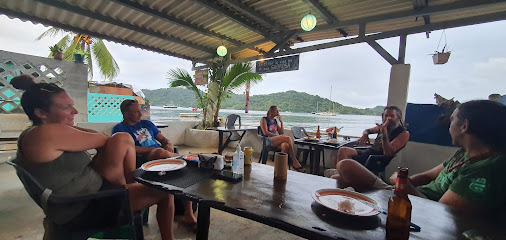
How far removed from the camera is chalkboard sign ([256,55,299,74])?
4633 millimetres

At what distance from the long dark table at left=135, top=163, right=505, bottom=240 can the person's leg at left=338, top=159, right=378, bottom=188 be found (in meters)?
0.12

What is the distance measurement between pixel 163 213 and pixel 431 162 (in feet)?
11.6

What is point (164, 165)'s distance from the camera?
1.47m

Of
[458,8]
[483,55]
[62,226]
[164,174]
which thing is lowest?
[62,226]

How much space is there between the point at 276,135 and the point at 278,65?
1851 millimetres

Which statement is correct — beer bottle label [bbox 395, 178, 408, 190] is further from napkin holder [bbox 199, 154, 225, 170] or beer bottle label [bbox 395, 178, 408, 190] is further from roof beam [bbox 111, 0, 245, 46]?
roof beam [bbox 111, 0, 245, 46]

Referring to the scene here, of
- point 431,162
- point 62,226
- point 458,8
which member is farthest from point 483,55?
point 62,226

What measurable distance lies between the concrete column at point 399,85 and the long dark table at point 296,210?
294 centimetres

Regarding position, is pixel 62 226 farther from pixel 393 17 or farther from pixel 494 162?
pixel 393 17

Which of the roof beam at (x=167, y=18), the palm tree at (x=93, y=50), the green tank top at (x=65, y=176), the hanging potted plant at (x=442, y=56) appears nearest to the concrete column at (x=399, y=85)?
the hanging potted plant at (x=442, y=56)

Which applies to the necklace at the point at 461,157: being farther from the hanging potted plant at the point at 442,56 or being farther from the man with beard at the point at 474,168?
the hanging potted plant at the point at 442,56

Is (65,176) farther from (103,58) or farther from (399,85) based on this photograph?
(103,58)

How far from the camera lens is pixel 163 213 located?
5.05ft

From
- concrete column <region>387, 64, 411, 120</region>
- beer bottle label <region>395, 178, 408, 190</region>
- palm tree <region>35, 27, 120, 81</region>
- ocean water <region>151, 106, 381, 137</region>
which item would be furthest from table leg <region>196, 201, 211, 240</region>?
palm tree <region>35, 27, 120, 81</region>
